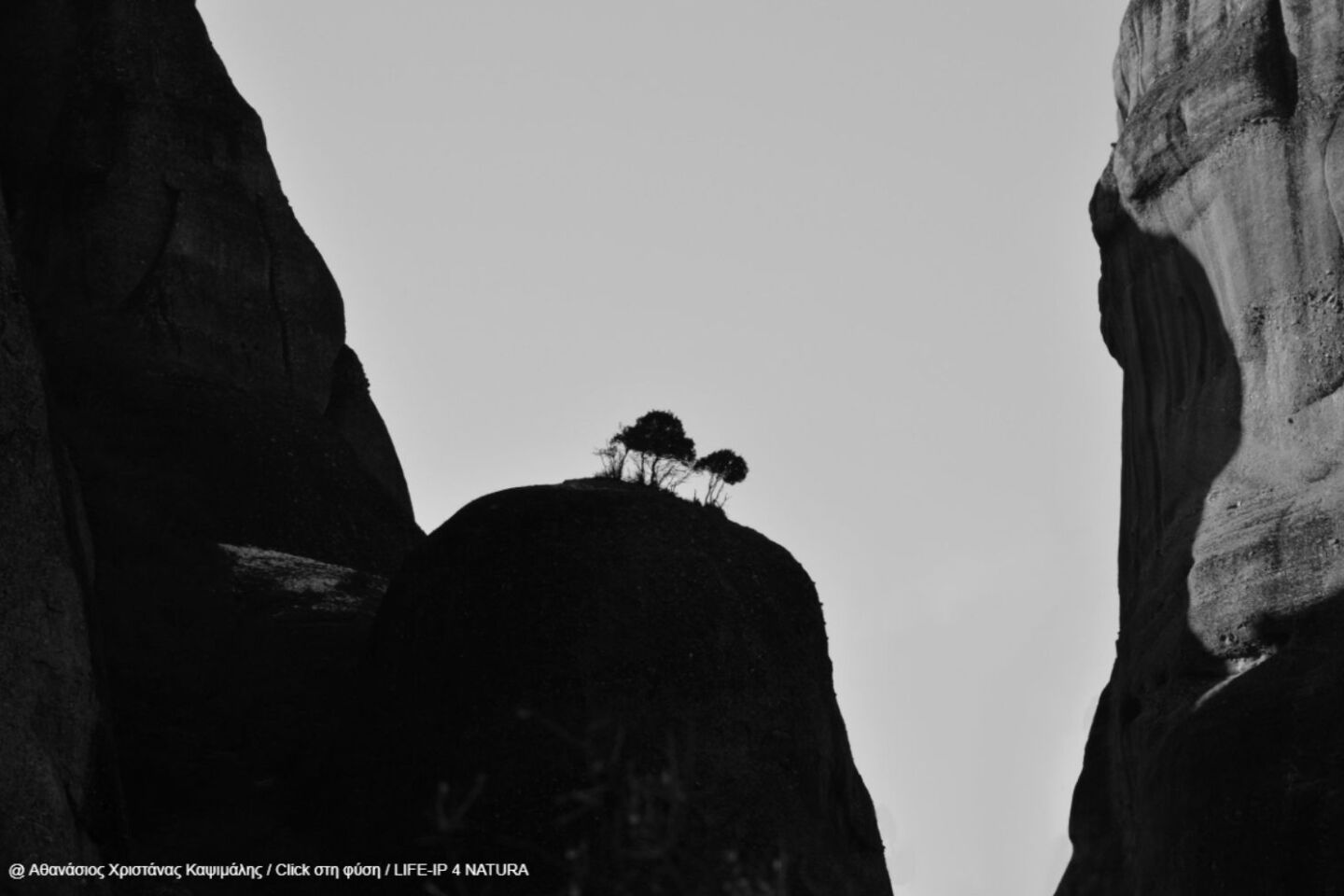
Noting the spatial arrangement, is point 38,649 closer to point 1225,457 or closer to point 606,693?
point 606,693

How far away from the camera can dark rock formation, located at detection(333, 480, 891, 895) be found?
127ft

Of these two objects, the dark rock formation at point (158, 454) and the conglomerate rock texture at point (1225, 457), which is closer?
the dark rock formation at point (158, 454)

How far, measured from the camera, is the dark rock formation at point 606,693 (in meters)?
38.6

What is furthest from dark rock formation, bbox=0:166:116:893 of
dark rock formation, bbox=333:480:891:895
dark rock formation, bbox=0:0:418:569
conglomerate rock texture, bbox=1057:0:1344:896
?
conglomerate rock texture, bbox=1057:0:1344:896

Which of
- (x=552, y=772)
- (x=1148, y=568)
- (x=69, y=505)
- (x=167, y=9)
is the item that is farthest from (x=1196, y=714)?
(x=167, y=9)

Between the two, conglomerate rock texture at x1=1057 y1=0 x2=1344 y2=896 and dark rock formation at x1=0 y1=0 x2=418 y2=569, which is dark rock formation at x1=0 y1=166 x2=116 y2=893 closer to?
dark rock formation at x1=0 y1=0 x2=418 y2=569

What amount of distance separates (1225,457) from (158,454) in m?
17.7

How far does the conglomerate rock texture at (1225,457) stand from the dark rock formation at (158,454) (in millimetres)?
12784

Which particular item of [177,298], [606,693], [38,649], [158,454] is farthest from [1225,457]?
[38,649]

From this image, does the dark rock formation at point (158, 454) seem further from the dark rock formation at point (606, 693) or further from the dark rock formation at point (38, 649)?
the dark rock formation at point (606, 693)

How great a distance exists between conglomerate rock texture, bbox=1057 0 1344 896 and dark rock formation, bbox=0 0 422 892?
1278 cm

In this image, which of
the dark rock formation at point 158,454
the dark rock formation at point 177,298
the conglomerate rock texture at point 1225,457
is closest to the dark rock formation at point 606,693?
the dark rock formation at point 158,454

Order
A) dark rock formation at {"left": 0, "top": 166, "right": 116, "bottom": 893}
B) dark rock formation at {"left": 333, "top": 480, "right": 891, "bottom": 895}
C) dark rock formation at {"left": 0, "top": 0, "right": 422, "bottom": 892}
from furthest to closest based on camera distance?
dark rock formation at {"left": 333, "top": 480, "right": 891, "bottom": 895}
dark rock formation at {"left": 0, "top": 0, "right": 422, "bottom": 892}
dark rock formation at {"left": 0, "top": 166, "right": 116, "bottom": 893}

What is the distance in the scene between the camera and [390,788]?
132ft
